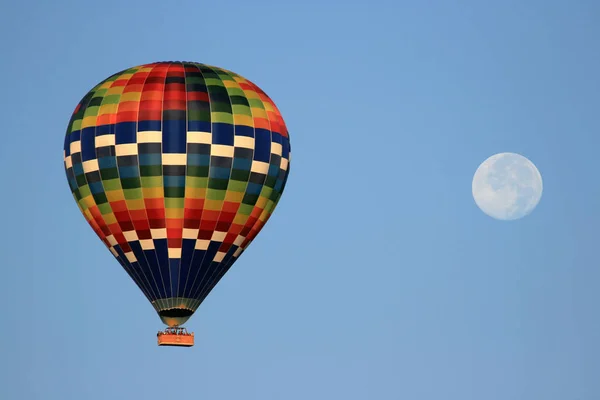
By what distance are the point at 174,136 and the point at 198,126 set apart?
0.94 meters

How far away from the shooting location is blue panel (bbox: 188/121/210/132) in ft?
242

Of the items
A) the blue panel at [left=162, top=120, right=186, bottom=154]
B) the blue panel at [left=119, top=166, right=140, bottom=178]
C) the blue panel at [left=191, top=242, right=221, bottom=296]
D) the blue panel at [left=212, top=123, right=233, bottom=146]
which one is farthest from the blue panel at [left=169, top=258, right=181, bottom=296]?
the blue panel at [left=212, top=123, right=233, bottom=146]

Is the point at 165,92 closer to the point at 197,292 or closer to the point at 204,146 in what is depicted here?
the point at 204,146

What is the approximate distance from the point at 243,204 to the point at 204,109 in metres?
3.69

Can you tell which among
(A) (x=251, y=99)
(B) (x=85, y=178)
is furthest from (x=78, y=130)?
(A) (x=251, y=99)

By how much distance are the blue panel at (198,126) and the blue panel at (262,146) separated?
189cm

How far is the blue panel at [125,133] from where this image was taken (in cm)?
7356

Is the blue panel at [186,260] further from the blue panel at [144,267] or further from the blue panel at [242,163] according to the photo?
the blue panel at [242,163]

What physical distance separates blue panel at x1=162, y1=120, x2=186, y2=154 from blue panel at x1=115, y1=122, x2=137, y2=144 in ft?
3.60

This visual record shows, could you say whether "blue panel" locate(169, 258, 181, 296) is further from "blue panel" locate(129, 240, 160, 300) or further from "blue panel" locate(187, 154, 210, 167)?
"blue panel" locate(187, 154, 210, 167)

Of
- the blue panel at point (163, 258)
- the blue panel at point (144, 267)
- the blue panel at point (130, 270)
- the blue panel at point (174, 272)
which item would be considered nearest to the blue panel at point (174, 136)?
the blue panel at point (163, 258)

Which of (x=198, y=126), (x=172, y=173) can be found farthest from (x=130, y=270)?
(x=198, y=126)

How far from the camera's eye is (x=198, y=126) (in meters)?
73.8

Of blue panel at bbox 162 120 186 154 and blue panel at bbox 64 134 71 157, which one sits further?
blue panel at bbox 64 134 71 157
